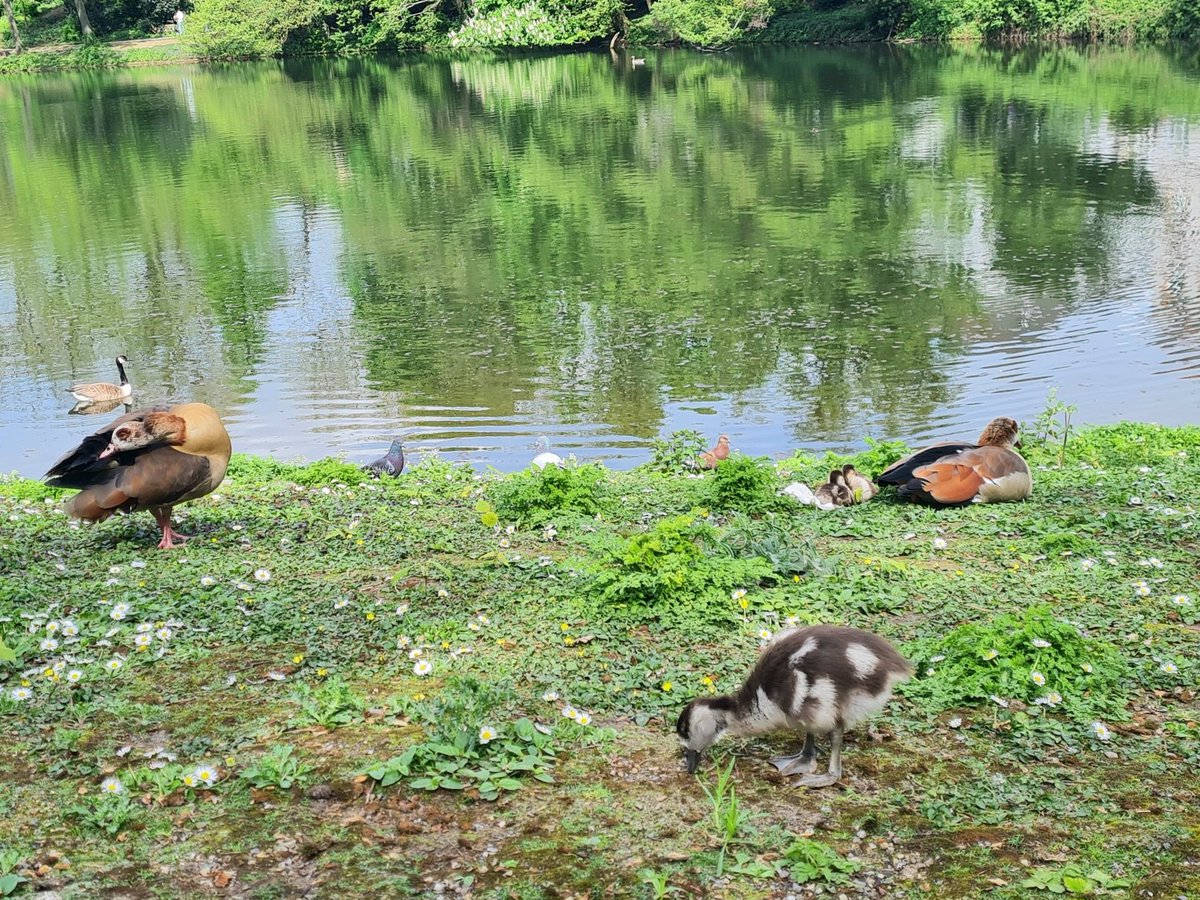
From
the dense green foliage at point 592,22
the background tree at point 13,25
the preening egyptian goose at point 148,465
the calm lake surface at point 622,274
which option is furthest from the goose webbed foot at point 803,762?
the background tree at point 13,25

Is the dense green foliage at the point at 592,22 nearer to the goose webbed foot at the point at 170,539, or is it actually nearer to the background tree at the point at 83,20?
the background tree at the point at 83,20

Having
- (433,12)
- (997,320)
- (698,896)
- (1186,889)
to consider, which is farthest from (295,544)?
(433,12)

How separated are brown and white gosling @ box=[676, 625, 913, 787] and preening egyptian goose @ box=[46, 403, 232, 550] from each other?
429cm

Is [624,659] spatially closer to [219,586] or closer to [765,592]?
[765,592]

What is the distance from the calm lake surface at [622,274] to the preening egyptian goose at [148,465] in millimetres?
4847

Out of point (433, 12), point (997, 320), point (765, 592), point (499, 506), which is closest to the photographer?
point (765, 592)

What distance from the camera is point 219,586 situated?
6609 millimetres

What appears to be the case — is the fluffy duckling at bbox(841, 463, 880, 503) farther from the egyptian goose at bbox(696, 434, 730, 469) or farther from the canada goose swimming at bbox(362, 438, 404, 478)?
the canada goose swimming at bbox(362, 438, 404, 478)

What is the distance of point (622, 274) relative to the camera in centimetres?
1994

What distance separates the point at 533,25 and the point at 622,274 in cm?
5668

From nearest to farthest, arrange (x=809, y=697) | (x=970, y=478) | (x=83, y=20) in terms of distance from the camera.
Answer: (x=809, y=697) → (x=970, y=478) → (x=83, y=20)

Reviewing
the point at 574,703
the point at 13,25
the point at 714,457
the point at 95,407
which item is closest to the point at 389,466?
the point at 714,457

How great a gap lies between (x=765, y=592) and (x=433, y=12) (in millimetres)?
76490

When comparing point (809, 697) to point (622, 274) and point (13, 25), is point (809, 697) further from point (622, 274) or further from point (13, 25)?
point (13, 25)
